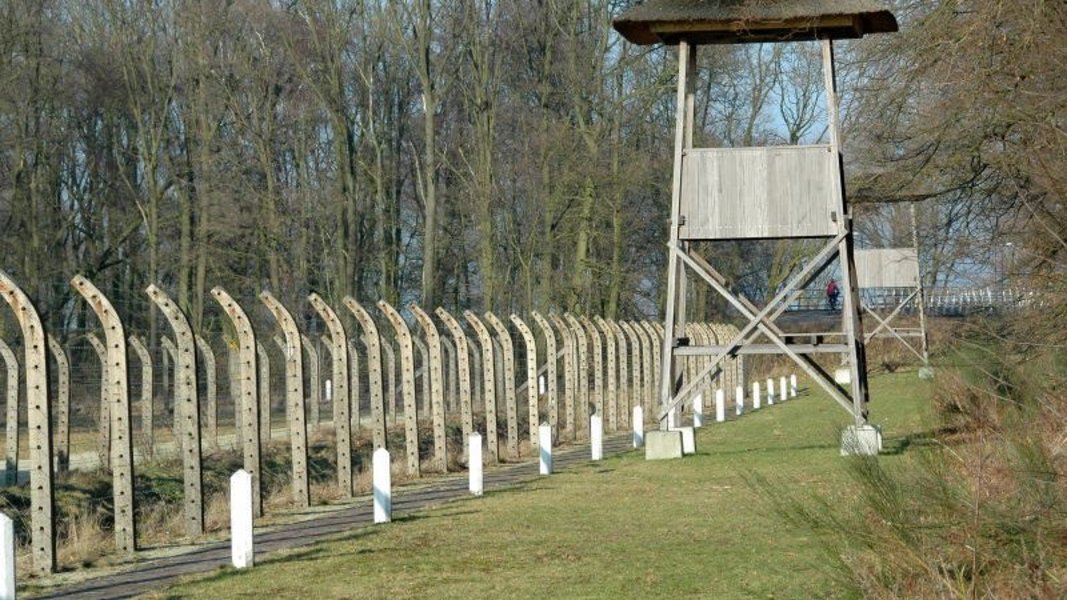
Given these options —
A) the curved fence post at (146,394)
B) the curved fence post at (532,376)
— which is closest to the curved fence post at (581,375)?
the curved fence post at (532,376)

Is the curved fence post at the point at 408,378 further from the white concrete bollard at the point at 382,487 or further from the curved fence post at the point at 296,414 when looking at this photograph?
the white concrete bollard at the point at 382,487

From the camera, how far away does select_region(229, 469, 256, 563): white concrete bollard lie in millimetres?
13648

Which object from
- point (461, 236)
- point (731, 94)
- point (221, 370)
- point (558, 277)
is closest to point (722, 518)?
A: point (221, 370)

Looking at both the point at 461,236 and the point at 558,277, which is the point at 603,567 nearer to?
the point at 558,277

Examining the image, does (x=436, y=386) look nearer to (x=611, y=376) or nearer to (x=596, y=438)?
(x=596, y=438)

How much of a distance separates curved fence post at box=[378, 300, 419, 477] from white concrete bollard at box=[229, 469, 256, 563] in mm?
9073

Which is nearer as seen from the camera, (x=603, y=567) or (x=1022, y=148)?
(x=603, y=567)

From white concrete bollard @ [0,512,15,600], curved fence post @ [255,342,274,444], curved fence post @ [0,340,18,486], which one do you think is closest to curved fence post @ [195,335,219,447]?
curved fence post @ [255,342,274,444]

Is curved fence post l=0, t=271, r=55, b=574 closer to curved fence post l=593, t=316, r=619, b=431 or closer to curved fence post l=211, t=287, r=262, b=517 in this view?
curved fence post l=211, t=287, r=262, b=517

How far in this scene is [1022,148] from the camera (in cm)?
1869

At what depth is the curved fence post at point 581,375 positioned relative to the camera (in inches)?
1352

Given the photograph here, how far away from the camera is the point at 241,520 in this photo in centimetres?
1372

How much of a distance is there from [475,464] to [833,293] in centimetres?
6034

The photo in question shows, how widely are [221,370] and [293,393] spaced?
19.1 m
